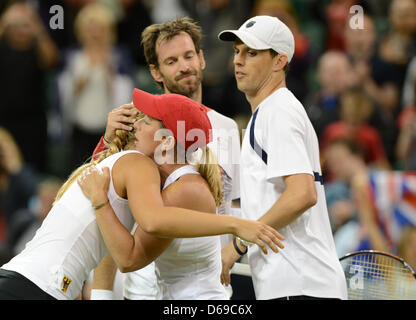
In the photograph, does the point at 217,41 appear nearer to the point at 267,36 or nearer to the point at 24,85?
the point at 24,85

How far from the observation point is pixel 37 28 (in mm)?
7930

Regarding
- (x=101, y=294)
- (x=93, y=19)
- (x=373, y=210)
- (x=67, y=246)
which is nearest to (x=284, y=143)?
(x=67, y=246)

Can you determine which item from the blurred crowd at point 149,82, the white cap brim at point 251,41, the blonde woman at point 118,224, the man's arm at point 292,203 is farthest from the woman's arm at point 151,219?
the blurred crowd at point 149,82

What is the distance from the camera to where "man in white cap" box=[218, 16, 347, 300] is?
3.10 m

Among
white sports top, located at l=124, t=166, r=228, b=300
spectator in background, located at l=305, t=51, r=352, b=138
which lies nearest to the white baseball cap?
white sports top, located at l=124, t=166, r=228, b=300

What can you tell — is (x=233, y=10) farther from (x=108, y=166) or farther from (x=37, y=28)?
(x=108, y=166)

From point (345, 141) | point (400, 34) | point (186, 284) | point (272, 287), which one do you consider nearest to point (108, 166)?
point (186, 284)

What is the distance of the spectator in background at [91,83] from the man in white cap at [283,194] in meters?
3.96

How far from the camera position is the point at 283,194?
122 inches

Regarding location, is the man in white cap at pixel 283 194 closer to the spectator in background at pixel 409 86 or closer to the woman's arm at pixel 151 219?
the woman's arm at pixel 151 219

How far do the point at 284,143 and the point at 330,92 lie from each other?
427cm

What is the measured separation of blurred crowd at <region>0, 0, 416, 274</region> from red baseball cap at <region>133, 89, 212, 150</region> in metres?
3.54

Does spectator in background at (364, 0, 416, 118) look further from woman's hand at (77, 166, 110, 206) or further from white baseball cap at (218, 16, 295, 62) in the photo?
woman's hand at (77, 166, 110, 206)
